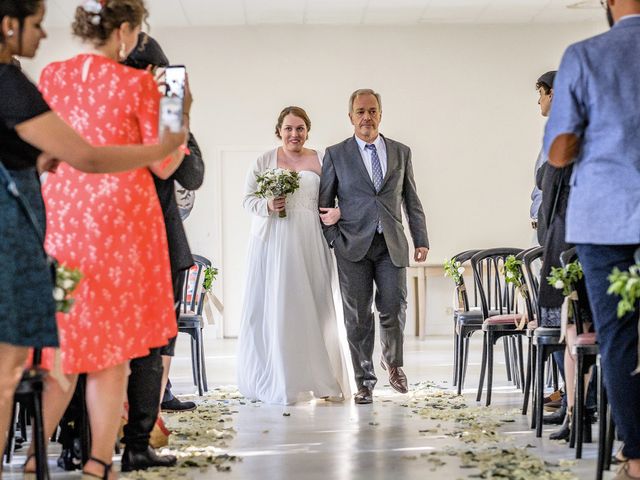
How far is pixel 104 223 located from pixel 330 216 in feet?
10.2

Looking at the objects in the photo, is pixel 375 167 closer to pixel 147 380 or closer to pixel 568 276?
pixel 568 276

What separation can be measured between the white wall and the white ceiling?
0.17m

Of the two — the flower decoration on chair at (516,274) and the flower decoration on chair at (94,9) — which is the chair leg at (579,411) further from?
the flower decoration on chair at (94,9)

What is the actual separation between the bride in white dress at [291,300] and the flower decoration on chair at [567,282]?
2.29m

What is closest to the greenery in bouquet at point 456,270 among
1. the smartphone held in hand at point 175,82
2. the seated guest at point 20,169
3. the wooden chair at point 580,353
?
the wooden chair at point 580,353

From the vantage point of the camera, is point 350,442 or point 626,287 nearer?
point 626,287

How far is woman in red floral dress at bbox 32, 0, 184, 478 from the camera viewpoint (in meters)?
3.04

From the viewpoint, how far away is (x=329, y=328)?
6172 millimetres

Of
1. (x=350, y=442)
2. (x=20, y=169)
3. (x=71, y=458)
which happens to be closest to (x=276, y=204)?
(x=350, y=442)

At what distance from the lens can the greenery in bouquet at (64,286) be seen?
288 centimetres

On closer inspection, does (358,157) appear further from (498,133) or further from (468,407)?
(498,133)

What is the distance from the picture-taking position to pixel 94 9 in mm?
3109

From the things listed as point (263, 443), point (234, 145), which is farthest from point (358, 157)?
point (234, 145)

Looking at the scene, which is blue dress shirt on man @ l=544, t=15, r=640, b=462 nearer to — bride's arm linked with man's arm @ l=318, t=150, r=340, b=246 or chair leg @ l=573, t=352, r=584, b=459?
chair leg @ l=573, t=352, r=584, b=459
